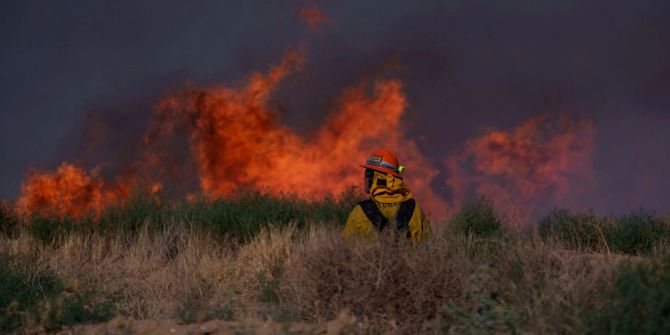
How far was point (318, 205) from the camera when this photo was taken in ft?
64.8

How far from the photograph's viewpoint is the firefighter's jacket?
10266 millimetres

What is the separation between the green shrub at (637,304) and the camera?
22.6 ft

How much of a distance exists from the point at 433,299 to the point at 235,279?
5.49 m

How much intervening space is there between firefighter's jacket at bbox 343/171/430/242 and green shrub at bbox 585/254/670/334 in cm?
329

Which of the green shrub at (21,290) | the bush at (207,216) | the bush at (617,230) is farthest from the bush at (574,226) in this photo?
the green shrub at (21,290)

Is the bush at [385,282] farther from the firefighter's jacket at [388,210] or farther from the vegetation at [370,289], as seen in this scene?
the firefighter's jacket at [388,210]

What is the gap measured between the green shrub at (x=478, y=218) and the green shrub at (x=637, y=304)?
393 inches

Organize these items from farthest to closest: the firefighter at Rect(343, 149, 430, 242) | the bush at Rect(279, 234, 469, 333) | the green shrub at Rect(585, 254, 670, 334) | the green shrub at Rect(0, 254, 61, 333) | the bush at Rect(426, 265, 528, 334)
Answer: the firefighter at Rect(343, 149, 430, 242), the green shrub at Rect(0, 254, 61, 333), the bush at Rect(279, 234, 469, 333), the bush at Rect(426, 265, 528, 334), the green shrub at Rect(585, 254, 670, 334)

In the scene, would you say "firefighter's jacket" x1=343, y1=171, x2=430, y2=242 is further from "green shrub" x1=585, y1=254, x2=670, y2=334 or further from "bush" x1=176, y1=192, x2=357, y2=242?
"bush" x1=176, y1=192, x2=357, y2=242

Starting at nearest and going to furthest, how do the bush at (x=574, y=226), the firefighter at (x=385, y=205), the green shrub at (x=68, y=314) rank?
the green shrub at (x=68, y=314) → the firefighter at (x=385, y=205) → the bush at (x=574, y=226)

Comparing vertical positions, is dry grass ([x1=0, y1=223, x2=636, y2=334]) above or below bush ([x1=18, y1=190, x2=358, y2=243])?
below

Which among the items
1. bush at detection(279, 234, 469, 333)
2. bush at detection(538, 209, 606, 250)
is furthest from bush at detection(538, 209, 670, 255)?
bush at detection(279, 234, 469, 333)

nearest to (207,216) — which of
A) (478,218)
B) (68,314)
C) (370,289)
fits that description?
(478,218)

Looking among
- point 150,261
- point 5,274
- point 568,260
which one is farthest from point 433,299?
point 150,261
